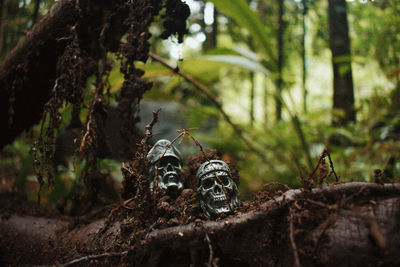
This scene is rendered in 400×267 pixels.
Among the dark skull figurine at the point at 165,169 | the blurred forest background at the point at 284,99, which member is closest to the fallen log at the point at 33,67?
the blurred forest background at the point at 284,99

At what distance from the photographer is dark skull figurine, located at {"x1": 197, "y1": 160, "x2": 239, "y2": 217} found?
5.01ft

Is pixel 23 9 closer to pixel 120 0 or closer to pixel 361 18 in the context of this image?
pixel 120 0

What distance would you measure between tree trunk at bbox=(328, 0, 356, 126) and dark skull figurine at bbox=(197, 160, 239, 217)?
3.76m

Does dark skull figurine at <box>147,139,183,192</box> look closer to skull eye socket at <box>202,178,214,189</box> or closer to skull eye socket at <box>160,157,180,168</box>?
skull eye socket at <box>160,157,180,168</box>

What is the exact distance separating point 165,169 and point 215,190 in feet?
1.40

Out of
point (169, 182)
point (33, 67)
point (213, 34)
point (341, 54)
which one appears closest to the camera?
point (169, 182)

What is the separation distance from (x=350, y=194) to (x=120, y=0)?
6.61 feet

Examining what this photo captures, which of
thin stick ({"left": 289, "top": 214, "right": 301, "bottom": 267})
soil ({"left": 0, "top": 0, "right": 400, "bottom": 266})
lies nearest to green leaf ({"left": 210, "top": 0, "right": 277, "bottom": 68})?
soil ({"left": 0, "top": 0, "right": 400, "bottom": 266})

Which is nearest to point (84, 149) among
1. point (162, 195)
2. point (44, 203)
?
point (162, 195)

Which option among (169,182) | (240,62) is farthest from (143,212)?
(240,62)

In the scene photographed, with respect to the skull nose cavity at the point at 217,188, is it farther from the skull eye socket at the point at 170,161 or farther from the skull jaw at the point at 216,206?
the skull eye socket at the point at 170,161

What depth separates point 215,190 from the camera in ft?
5.19

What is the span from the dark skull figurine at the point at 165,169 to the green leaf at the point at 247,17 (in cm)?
171

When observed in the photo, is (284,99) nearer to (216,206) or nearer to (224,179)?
(224,179)
